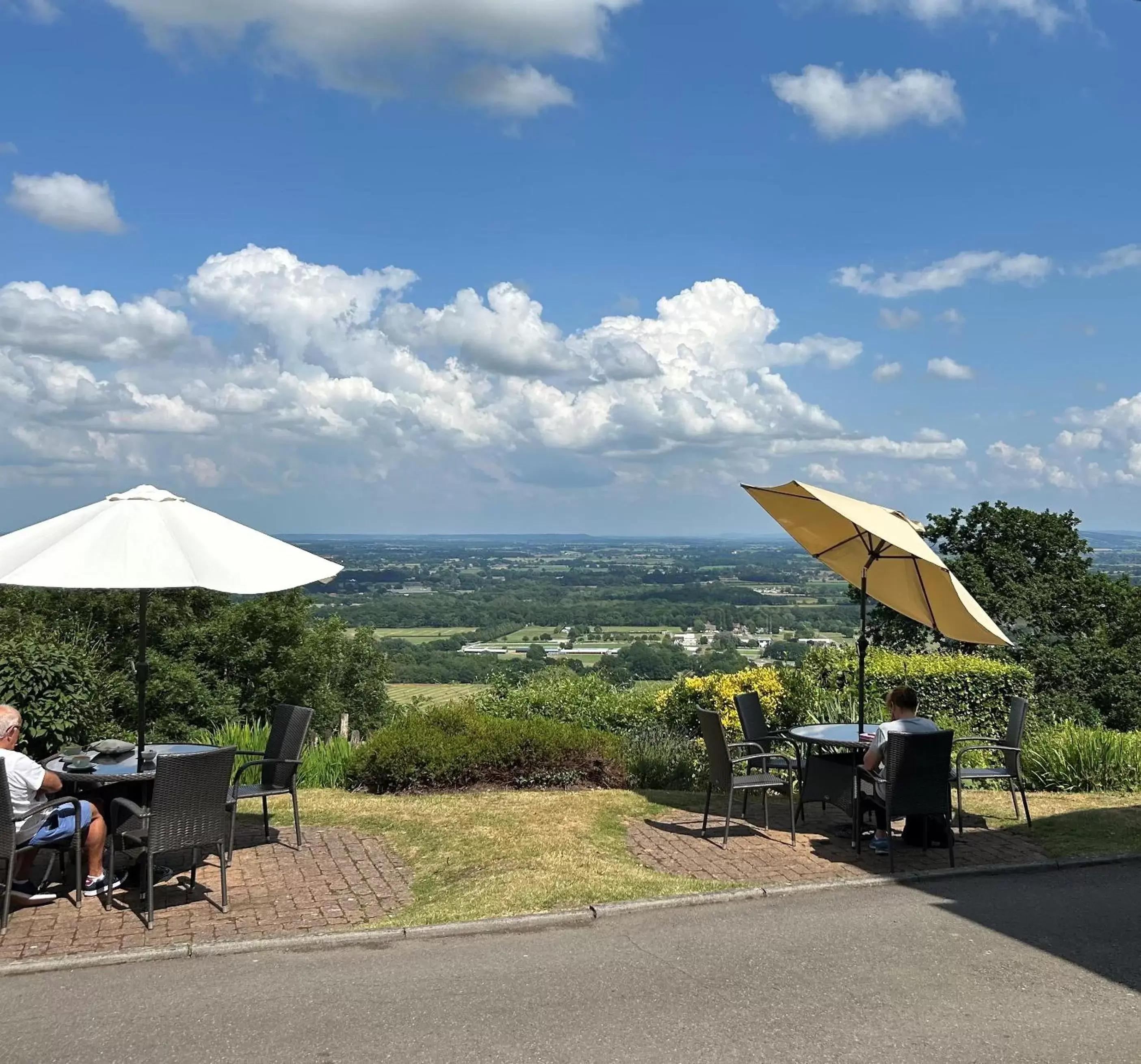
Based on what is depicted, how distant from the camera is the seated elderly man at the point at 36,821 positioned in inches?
244

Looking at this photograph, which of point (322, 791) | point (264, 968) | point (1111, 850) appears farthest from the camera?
point (322, 791)

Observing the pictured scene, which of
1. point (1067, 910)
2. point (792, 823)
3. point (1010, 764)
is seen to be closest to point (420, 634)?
point (1010, 764)

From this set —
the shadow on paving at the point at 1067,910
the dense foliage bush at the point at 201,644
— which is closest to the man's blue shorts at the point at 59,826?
the shadow on paving at the point at 1067,910

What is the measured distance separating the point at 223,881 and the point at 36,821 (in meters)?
1.27

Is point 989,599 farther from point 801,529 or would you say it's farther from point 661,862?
point 661,862

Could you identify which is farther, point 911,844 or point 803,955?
point 911,844

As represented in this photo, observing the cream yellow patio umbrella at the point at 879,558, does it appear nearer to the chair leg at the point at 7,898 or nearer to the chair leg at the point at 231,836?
the chair leg at the point at 231,836

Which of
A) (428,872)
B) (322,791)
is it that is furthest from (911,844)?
(322,791)

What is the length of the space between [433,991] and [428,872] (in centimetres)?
227

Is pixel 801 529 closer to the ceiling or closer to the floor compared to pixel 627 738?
closer to the ceiling

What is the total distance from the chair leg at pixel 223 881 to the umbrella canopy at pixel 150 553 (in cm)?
156

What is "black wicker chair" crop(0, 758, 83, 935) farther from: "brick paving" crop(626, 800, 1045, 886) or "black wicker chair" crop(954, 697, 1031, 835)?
"black wicker chair" crop(954, 697, 1031, 835)

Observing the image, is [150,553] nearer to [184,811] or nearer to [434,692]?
[184,811]

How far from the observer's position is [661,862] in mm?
7398
